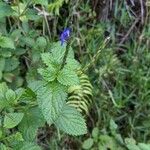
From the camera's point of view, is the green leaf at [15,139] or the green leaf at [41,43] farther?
the green leaf at [41,43]

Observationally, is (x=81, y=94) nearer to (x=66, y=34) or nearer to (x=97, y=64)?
(x=97, y=64)

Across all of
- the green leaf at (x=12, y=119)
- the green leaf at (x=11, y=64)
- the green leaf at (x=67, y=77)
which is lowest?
the green leaf at (x=11, y=64)

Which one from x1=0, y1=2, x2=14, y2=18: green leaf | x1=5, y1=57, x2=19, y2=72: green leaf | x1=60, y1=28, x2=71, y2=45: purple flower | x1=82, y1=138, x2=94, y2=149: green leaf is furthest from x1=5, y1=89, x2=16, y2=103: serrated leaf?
x1=82, y1=138, x2=94, y2=149: green leaf

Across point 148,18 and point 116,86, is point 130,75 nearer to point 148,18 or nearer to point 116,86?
point 116,86

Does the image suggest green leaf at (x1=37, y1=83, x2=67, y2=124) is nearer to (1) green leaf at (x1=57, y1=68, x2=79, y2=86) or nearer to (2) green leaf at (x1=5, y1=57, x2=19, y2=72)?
(1) green leaf at (x1=57, y1=68, x2=79, y2=86)

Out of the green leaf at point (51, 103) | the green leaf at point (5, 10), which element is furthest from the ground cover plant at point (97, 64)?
the green leaf at point (51, 103)

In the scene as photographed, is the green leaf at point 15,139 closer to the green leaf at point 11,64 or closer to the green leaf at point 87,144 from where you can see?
the green leaf at point 11,64

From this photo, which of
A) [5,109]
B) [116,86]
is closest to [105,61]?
[116,86]
